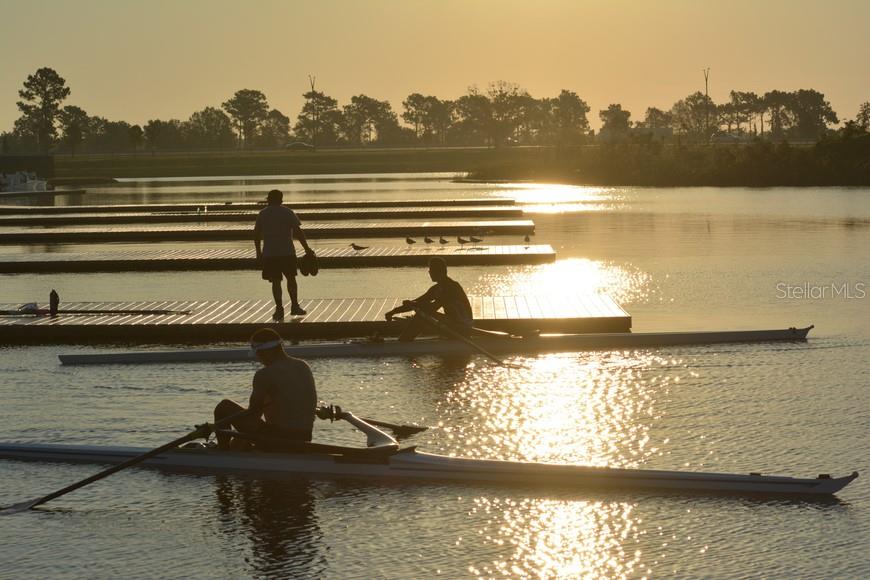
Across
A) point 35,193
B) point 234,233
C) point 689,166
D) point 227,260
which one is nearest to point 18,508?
point 227,260

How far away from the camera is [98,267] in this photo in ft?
108

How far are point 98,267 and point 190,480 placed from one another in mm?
21203

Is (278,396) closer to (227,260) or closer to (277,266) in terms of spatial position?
(277,266)

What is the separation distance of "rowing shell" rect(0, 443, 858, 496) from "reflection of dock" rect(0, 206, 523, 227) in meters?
37.7

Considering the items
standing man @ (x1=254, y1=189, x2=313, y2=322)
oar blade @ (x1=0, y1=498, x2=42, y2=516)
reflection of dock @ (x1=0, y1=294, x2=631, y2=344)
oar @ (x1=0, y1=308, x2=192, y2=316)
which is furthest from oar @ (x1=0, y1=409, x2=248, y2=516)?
oar @ (x1=0, y1=308, x2=192, y2=316)

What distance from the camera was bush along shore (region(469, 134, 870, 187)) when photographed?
8719 cm

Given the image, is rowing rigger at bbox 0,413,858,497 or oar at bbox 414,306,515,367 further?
oar at bbox 414,306,515,367

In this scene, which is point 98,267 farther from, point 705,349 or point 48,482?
point 48,482

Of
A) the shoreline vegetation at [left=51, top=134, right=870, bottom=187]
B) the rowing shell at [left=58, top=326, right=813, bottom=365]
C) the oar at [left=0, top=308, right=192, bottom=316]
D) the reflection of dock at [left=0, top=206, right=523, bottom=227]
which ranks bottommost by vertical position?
the rowing shell at [left=58, top=326, right=813, bottom=365]

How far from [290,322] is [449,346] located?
9.87 ft

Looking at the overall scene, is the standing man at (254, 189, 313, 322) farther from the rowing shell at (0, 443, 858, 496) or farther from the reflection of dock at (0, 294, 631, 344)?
the rowing shell at (0, 443, 858, 496)

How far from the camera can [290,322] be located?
20.7 meters

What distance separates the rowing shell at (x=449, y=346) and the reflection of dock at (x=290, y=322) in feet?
3.23

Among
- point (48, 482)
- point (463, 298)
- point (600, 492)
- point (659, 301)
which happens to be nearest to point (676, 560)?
point (600, 492)
